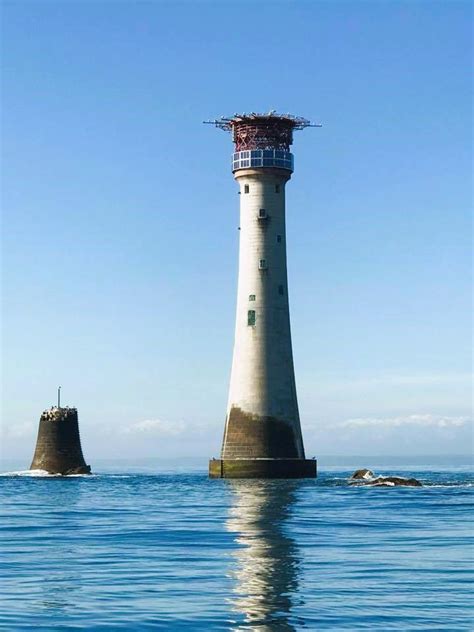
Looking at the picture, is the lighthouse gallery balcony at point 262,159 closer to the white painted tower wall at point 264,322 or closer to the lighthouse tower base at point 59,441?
the white painted tower wall at point 264,322

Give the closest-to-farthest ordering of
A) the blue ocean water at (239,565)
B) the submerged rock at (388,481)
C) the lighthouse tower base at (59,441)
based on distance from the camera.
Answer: the blue ocean water at (239,565) < the submerged rock at (388,481) < the lighthouse tower base at (59,441)

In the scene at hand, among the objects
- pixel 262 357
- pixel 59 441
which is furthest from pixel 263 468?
pixel 59 441

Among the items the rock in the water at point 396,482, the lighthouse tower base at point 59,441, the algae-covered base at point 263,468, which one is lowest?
the rock in the water at point 396,482

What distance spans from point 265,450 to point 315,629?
2736 inches

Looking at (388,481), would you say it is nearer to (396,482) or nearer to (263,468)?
(396,482)

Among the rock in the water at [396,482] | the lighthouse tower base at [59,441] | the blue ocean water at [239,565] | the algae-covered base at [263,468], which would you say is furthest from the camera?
the lighthouse tower base at [59,441]

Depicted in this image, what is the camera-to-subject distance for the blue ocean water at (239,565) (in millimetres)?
29031

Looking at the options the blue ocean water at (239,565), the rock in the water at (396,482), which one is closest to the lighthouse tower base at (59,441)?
the rock in the water at (396,482)

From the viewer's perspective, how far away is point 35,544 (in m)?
46.5

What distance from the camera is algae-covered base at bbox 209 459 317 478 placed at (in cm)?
9556

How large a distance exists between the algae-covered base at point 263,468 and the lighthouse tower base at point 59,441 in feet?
76.6

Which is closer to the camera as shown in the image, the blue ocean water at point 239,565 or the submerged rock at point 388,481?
the blue ocean water at point 239,565

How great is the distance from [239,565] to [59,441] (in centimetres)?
7946

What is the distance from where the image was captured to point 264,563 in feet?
128
